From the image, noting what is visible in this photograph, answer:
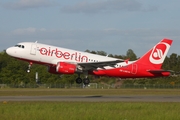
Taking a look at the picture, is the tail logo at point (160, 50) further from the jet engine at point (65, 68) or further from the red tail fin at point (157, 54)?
the jet engine at point (65, 68)

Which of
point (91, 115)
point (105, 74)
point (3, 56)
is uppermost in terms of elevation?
point (3, 56)

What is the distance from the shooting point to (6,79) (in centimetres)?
11062

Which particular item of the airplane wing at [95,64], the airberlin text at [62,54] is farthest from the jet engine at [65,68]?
the airplane wing at [95,64]

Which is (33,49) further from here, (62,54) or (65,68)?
(65,68)

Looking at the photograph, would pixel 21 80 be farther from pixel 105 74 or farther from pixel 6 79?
pixel 105 74

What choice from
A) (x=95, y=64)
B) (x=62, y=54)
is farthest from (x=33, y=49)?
(x=95, y=64)

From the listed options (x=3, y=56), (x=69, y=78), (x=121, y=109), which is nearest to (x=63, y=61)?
(x=121, y=109)

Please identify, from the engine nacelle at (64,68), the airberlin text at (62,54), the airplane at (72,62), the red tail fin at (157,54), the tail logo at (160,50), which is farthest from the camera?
the tail logo at (160,50)

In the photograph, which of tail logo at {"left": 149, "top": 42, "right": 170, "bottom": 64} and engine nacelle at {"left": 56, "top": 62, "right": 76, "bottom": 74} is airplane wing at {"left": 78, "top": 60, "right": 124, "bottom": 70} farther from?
tail logo at {"left": 149, "top": 42, "right": 170, "bottom": 64}

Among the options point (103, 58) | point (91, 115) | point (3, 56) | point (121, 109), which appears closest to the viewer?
point (91, 115)

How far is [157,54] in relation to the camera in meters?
67.8

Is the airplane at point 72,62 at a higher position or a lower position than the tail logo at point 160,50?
lower

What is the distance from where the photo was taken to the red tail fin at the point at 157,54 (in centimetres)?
6531

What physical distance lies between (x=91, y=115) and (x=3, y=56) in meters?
116
